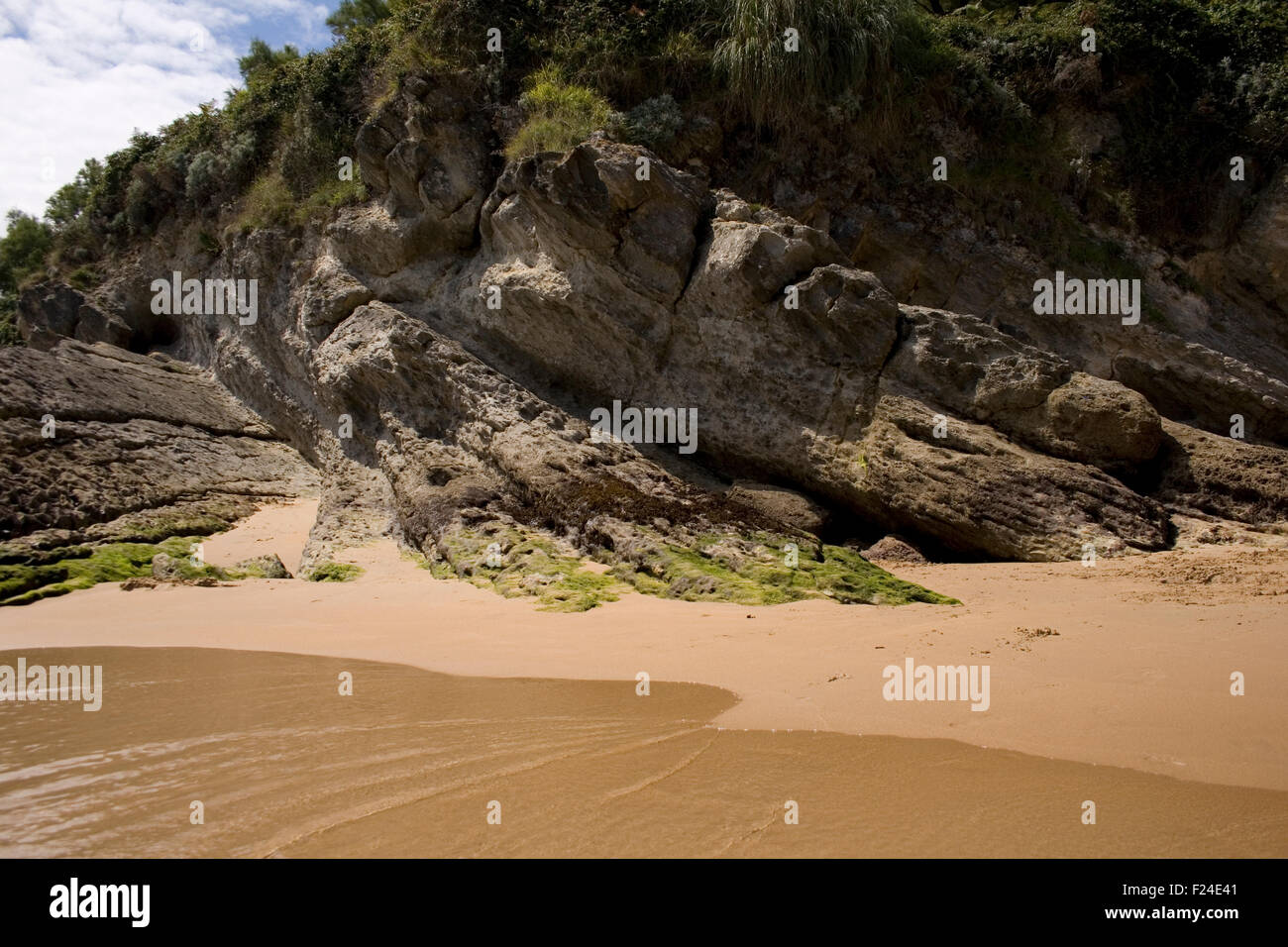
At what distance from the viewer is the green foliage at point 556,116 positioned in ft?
38.9

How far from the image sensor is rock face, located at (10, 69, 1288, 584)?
8820 millimetres

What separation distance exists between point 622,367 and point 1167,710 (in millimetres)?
8646

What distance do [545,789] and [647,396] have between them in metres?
8.63

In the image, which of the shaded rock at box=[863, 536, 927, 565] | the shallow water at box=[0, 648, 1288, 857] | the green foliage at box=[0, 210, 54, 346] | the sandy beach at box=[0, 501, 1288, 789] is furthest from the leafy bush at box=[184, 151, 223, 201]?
the shallow water at box=[0, 648, 1288, 857]

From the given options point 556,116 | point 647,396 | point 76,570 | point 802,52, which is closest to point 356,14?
point 556,116

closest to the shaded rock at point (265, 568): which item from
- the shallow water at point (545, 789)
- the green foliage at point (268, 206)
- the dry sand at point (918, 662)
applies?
the dry sand at point (918, 662)

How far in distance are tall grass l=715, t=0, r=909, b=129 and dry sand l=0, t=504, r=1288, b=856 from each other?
8.47 m

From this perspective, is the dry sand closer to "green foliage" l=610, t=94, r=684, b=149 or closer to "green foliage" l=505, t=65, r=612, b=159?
"green foliage" l=505, t=65, r=612, b=159

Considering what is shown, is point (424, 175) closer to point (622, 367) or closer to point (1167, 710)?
point (622, 367)

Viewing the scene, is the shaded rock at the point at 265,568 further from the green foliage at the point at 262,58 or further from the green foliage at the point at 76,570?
the green foliage at the point at 262,58

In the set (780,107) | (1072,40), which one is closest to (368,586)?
(780,107)

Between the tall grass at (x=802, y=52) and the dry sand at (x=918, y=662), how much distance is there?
333 inches

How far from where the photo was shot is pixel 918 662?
425cm
